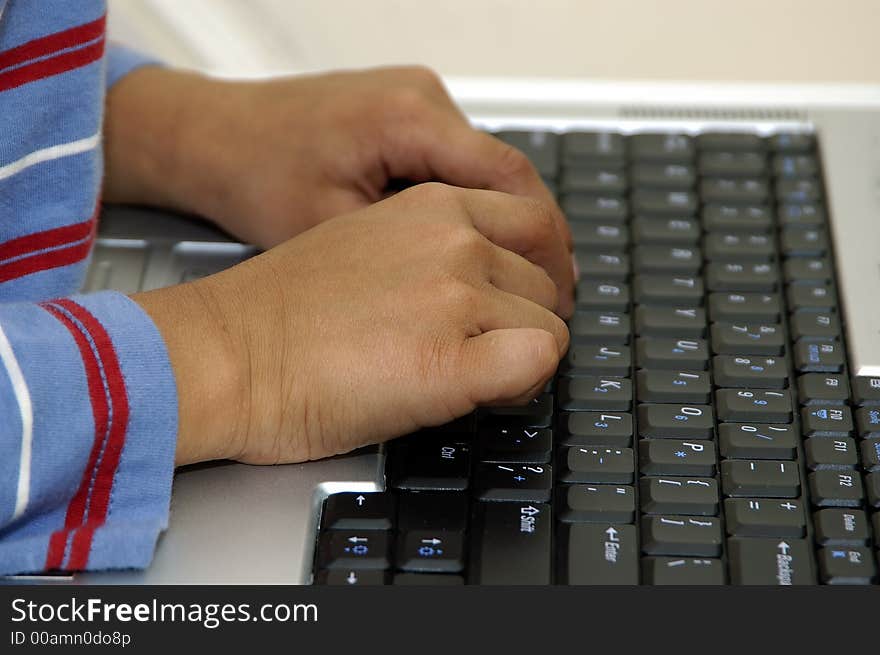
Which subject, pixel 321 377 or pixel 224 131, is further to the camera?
pixel 224 131

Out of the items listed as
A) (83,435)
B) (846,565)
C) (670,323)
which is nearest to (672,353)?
(670,323)

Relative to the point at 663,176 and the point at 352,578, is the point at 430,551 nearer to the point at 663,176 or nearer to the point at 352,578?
the point at 352,578

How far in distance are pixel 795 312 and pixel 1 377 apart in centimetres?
34

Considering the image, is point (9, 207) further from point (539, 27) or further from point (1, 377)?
point (539, 27)

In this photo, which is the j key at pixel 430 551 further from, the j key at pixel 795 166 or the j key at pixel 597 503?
the j key at pixel 795 166

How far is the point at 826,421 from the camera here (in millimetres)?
448

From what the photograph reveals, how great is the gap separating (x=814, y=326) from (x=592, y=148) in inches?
6.4

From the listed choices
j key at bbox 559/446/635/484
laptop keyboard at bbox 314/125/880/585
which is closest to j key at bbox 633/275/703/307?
laptop keyboard at bbox 314/125/880/585

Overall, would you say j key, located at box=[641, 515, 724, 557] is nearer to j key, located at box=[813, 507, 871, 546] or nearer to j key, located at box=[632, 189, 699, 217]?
j key, located at box=[813, 507, 871, 546]

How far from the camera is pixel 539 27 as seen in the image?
0.77m

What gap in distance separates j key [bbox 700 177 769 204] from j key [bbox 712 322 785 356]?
9 cm

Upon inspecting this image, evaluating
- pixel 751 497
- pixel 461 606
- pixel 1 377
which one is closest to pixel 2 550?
pixel 1 377

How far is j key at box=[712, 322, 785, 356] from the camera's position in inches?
19.1

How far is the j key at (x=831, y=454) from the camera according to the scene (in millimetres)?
430
